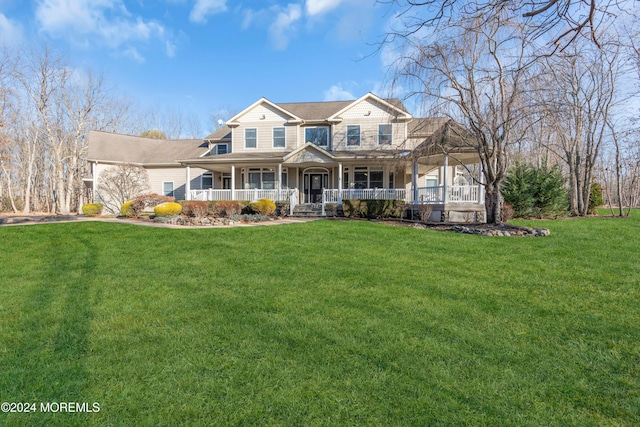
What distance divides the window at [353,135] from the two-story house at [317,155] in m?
0.06

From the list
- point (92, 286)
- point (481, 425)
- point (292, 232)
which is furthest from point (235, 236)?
point (481, 425)

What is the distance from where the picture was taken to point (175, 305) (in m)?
4.14

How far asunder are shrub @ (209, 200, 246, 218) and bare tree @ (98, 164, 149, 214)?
30.3 ft

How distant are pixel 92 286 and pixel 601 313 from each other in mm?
6928

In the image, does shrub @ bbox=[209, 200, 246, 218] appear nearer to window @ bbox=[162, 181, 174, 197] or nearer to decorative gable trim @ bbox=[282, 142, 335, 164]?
decorative gable trim @ bbox=[282, 142, 335, 164]

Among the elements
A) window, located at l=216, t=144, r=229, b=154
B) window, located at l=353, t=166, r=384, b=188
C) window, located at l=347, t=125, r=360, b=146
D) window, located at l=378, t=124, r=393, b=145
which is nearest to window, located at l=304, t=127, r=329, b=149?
window, located at l=347, t=125, r=360, b=146

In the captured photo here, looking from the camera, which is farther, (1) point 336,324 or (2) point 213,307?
(2) point 213,307

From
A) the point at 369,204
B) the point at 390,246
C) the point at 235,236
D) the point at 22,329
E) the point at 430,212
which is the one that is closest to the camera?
the point at 22,329

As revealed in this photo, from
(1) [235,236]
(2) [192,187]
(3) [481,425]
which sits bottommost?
(3) [481,425]

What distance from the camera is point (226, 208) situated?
50.6 ft

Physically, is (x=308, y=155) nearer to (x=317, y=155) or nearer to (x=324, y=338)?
(x=317, y=155)

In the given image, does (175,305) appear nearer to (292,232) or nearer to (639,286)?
(292,232)

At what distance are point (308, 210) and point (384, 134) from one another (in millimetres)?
6402

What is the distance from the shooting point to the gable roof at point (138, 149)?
21344mm
